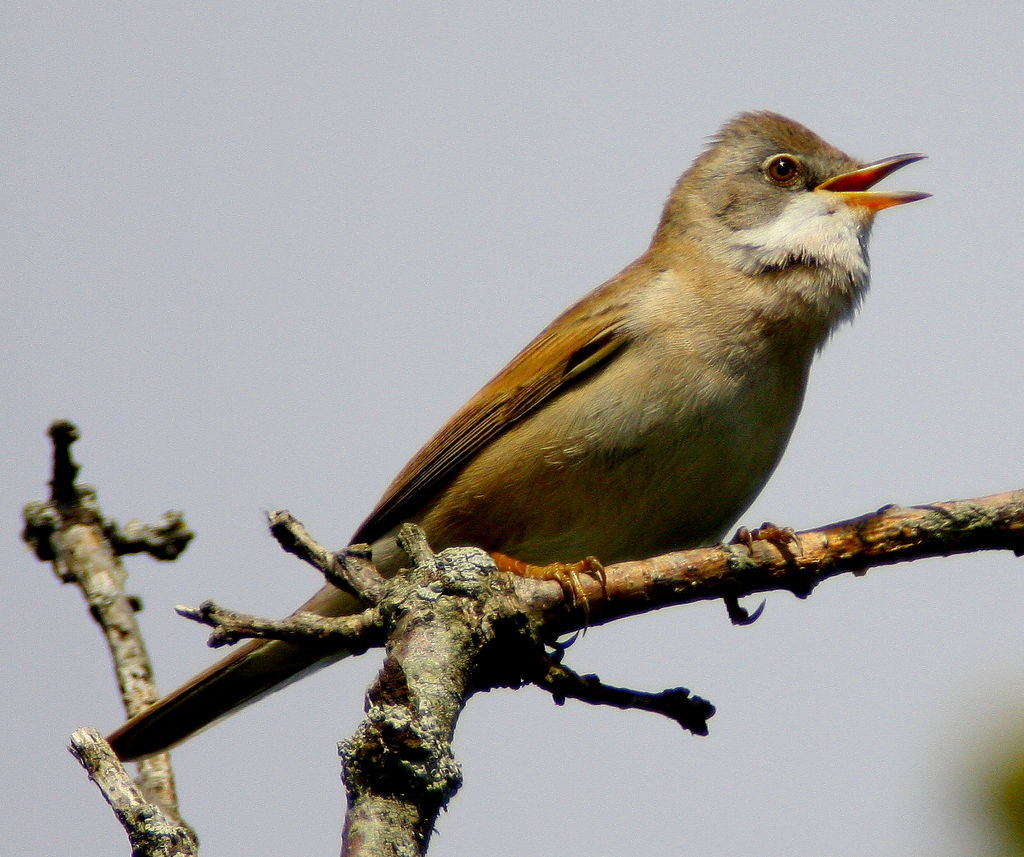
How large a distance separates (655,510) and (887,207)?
6.66ft

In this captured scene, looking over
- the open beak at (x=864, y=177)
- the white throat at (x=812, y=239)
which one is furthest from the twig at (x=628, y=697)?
the open beak at (x=864, y=177)

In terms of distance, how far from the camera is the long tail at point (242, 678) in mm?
5117

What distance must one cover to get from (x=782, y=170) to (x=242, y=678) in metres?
3.72

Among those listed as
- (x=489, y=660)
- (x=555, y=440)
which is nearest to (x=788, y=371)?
(x=555, y=440)

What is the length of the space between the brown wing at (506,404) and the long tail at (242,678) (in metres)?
0.38

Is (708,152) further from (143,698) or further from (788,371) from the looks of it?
(143,698)

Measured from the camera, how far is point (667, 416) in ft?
15.6

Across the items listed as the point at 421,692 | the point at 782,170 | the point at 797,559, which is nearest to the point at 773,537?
the point at 797,559

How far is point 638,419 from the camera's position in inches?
189

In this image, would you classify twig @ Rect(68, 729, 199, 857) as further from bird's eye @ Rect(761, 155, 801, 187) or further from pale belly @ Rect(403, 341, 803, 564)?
bird's eye @ Rect(761, 155, 801, 187)

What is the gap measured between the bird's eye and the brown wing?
1.28m

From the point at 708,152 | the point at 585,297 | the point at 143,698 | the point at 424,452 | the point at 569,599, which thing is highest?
the point at 708,152

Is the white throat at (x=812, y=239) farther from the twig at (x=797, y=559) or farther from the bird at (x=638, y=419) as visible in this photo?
the twig at (x=797, y=559)

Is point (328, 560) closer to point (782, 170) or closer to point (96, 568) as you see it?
point (96, 568)
